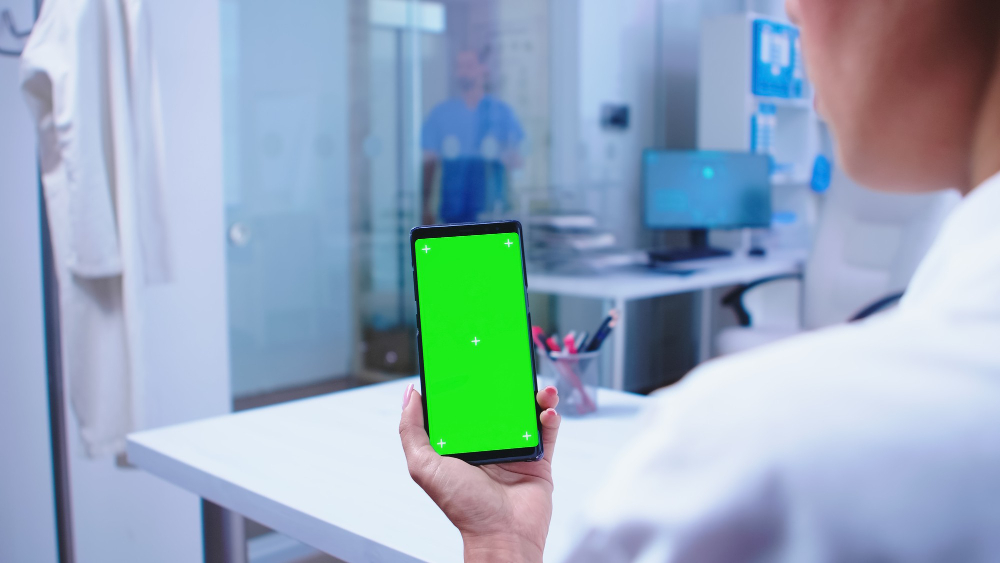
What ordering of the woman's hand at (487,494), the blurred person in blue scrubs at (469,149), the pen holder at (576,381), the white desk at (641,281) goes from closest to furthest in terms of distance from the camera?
1. the woman's hand at (487,494)
2. the pen holder at (576,381)
3. the white desk at (641,281)
4. the blurred person in blue scrubs at (469,149)

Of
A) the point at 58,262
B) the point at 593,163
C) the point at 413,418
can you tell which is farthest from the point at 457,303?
the point at 593,163

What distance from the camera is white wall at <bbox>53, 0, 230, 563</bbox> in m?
2.18

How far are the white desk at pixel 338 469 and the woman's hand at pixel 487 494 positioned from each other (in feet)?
0.15

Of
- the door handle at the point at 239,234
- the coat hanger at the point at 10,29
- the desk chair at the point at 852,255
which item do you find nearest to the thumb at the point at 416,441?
the coat hanger at the point at 10,29

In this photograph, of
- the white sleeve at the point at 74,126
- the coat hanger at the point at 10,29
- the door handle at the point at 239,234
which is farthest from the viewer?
the door handle at the point at 239,234

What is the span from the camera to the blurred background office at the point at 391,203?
2.09m

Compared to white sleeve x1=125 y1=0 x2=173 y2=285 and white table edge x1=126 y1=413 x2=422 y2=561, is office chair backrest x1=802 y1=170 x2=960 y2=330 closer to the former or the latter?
white sleeve x1=125 y1=0 x2=173 y2=285

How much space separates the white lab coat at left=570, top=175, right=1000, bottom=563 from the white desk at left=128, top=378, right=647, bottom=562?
0.53 metres

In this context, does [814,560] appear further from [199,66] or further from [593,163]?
[593,163]

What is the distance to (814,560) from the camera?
240 millimetres

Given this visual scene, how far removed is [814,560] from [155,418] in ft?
7.03

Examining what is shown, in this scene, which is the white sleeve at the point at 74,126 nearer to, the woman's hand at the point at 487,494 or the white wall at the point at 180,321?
the white wall at the point at 180,321

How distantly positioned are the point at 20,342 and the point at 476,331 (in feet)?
5.23

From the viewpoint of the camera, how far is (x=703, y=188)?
396 centimetres
